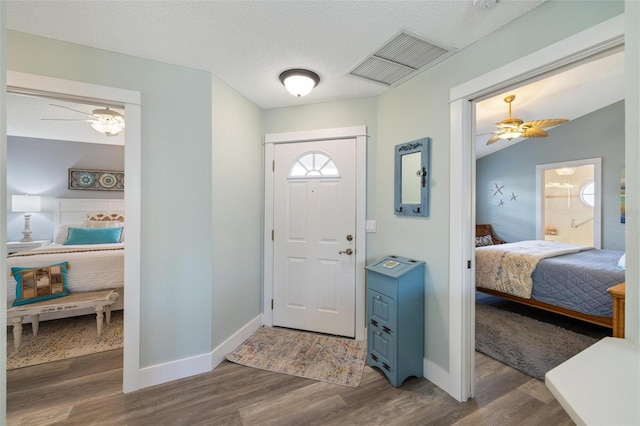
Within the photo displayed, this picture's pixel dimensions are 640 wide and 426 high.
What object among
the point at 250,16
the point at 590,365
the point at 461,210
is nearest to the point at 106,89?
the point at 250,16

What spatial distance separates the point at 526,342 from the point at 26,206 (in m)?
6.92

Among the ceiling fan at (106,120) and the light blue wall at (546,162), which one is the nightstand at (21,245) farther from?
the light blue wall at (546,162)

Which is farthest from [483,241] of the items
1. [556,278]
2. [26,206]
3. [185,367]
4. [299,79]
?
[26,206]

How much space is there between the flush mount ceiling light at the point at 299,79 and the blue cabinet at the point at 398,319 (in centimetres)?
156

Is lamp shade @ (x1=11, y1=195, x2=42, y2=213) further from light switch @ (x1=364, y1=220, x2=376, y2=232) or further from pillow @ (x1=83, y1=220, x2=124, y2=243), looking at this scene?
light switch @ (x1=364, y1=220, x2=376, y2=232)

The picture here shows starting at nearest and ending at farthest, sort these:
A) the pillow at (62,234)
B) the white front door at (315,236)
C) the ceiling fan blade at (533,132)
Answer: the white front door at (315,236)
the ceiling fan blade at (533,132)
the pillow at (62,234)

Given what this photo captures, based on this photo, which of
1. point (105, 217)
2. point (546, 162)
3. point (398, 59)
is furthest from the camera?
point (546, 162)

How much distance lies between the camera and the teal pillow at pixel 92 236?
4.11m

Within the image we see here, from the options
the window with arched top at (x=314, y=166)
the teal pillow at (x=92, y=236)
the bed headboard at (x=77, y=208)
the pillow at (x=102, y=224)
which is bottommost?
the teal pillow at (x=92, y=236)

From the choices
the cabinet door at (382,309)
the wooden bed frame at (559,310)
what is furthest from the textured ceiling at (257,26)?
the wooden bed frame at (559,310)

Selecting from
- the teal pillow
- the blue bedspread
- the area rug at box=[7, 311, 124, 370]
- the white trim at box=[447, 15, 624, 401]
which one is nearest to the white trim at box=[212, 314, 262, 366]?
the area rug at box=[7, 311, 124, 370]

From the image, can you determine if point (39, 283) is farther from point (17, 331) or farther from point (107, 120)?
point (107, 120)

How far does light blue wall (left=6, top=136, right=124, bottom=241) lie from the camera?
4.34 m

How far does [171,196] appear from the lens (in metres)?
2.02
